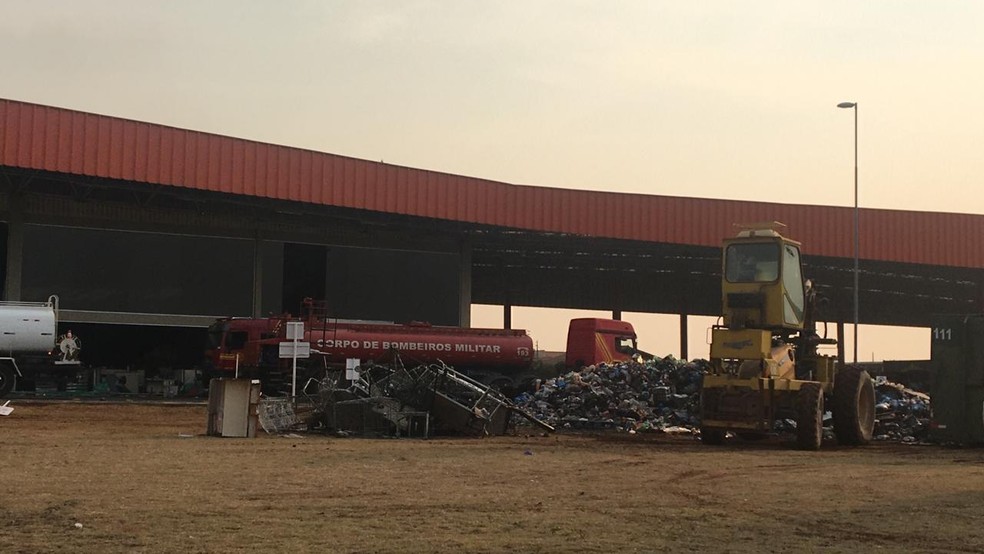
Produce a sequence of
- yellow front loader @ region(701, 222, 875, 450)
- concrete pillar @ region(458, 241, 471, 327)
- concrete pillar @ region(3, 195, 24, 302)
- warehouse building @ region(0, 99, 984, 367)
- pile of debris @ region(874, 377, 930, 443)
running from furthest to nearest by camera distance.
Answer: concrete pillar @ region(458, 241, 471, 327) → concrete pillar @ region(3, 195, 24, 302) → warehouse building @ region(0, 99, 984, 367) → pile of debris @ region(874, 377, 930, 443) → yellow front loader @ region(701, 222, 875, 450)

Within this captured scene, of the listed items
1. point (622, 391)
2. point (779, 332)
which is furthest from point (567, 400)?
point (779, 332)

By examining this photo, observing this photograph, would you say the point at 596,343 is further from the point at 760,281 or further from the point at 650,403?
the point at 760,281

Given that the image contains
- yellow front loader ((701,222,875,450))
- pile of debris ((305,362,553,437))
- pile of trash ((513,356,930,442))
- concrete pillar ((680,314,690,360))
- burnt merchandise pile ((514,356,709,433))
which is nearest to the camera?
yellow front loader ((701,222,875,450))

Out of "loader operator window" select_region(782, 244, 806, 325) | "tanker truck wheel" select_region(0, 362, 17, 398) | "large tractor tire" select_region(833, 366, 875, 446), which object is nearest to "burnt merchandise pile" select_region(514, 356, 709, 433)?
"large tractor tire" select_region(833, 366, 875, 446)

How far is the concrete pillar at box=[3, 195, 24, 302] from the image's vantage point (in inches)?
1620

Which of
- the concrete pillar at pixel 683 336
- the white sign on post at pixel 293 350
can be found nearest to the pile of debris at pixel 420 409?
the white sign on post at pixel 293 350

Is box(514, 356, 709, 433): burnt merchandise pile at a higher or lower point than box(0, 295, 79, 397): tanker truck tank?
lower

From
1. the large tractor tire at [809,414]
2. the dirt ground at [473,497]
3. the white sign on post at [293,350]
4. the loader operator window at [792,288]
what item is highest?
the loader operator window at [792,288]

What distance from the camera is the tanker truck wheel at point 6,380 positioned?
36031 millimetres

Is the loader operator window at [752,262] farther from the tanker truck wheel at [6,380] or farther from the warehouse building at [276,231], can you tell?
the tanker truck wheel at [6,380]

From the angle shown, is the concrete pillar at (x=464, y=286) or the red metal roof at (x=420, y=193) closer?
the red metal roof at (x=420, y=193)

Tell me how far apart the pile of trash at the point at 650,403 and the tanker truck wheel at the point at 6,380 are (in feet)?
51.9

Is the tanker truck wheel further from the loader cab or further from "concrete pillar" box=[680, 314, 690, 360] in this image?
"concrete pillar" box=[680, 314, 690, 360]

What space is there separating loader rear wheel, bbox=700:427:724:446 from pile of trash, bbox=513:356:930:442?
187 inches
